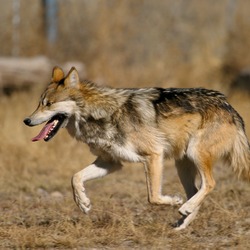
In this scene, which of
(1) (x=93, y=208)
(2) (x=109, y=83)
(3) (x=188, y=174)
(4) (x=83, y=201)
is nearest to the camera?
(4) (x=83, y=201)

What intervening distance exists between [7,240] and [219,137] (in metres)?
2.21

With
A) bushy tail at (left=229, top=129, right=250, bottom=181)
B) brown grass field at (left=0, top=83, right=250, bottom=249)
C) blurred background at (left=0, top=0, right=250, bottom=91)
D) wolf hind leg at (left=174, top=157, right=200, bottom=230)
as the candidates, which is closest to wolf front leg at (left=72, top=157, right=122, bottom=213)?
brown grass field at (left=0, top=83, right=250, bottom=249)

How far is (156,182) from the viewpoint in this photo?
569cm

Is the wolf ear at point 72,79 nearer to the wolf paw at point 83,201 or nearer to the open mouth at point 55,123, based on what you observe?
the open mouth at point 55,123

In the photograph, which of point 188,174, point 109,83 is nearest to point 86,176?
point 188,174

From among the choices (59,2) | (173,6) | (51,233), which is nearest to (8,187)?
(51,233)

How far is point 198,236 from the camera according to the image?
216 inches

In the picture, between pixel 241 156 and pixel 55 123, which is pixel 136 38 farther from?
pixel 55 123

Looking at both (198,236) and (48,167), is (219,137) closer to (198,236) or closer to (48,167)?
(198,236)

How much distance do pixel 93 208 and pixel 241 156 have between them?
5.52ft

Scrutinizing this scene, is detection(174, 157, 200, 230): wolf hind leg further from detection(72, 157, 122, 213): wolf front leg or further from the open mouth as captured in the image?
the open mouth

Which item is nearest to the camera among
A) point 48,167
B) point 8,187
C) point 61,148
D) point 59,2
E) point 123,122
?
point 123,122

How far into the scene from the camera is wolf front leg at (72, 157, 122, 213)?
19.1 feet

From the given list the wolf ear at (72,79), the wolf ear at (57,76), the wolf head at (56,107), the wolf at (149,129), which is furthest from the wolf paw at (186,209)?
the wolf ear at (57,76)
